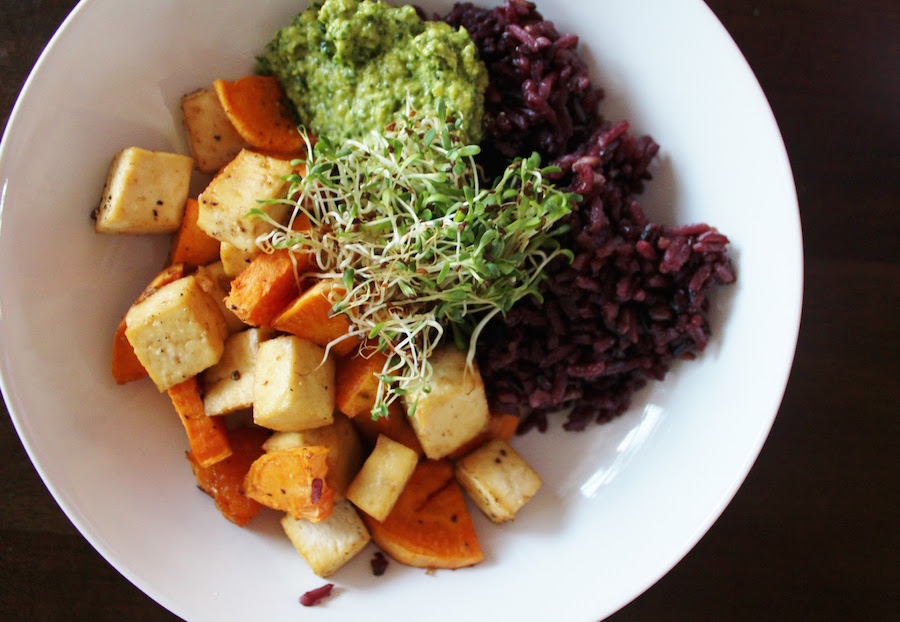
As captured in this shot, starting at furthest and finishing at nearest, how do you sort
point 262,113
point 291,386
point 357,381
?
point 262,113
point 357,381
point 291,386

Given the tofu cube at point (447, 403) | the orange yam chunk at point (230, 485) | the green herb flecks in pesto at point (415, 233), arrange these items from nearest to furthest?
the green herb flecks in pesto at point (415, 233) → the tofu cube at point (447, 403) → the orange yam chunk at point (230, 485)

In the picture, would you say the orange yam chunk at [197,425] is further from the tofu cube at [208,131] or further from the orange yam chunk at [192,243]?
the tofu cube at [208,131]

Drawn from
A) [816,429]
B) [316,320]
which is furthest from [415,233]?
[816,429]

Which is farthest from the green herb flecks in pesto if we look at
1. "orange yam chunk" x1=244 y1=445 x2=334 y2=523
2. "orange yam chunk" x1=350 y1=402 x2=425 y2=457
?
"orange yam chunk" x1=244 y1=445 x2=334 y2=523

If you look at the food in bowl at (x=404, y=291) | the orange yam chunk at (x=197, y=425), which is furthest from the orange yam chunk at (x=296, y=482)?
the orange yam chunk at (x=197, y=425)

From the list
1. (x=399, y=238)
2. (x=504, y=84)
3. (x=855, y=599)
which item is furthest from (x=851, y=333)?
(x=399, y=238)

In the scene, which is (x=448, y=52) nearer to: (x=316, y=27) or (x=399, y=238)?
(x=316, y=27)

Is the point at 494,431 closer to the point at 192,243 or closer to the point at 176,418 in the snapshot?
the point at 176,418
